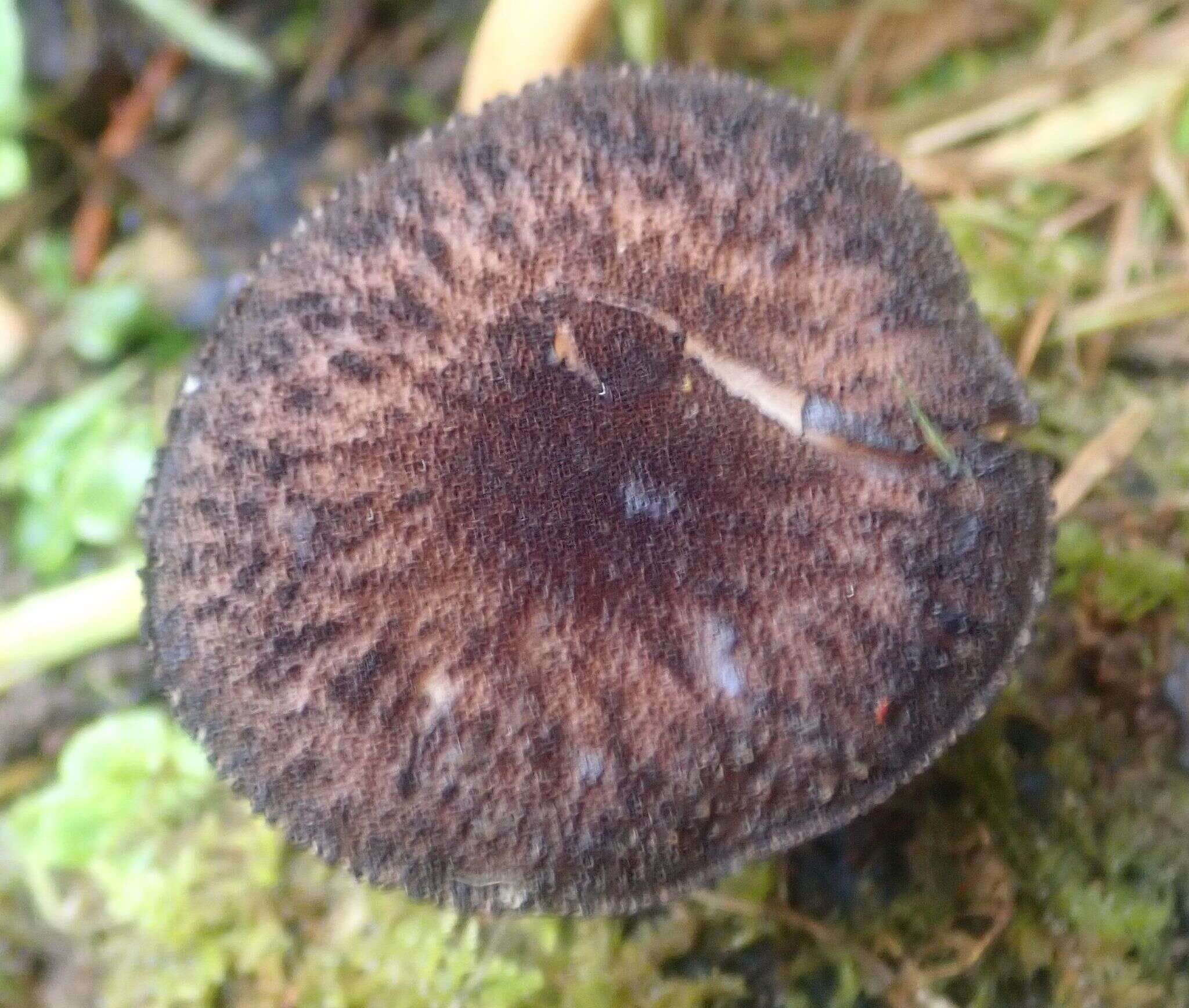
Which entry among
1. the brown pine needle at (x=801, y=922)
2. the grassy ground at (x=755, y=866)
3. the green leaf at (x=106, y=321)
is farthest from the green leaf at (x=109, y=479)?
the brown pine needle at (x=801, y=922)

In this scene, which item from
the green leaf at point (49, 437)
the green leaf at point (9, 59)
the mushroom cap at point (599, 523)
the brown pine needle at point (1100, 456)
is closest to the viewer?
the mushroom cap at point (599, 523)

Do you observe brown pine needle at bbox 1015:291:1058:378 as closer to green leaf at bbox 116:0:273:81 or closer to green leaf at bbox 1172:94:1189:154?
green leaf at bbox 1172:94:1189:154

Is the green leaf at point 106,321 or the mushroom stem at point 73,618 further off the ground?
the green leaf at point 106,321

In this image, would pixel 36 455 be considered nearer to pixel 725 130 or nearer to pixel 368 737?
pixel 368 737

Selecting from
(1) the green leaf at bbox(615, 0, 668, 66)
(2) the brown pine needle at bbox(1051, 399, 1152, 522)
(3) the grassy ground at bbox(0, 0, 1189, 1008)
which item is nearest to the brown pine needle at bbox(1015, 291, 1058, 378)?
(3) the grassy ground at bbox(0, 0, 1189, 1008)

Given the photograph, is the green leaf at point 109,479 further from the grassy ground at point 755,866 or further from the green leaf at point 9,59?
the green leaf at point 9,59

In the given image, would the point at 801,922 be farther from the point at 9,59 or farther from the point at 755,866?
the point at 9,59

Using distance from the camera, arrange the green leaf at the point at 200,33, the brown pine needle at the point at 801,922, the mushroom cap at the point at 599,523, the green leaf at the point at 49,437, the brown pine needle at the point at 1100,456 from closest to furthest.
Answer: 1. the mushroom cap at the point at 599,523
2. the brown pine needle at the point at 801,922
3. the brown pine needle at the point at 1100,456
4. the green leaf at the point at 49,437
5. the green leaf at the point at 200,33

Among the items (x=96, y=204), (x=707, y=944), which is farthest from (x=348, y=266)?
(x=96, y=204)
